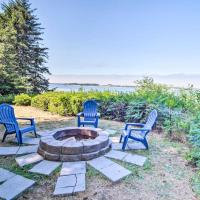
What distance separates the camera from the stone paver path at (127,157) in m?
4.13

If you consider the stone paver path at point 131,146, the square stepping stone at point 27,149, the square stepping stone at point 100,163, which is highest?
the stone paver path at point 131,146

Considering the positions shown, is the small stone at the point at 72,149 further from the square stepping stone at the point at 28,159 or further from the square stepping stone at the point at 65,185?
the square stepping stone at the point at 65,185

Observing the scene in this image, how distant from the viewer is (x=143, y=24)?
12.4 meters

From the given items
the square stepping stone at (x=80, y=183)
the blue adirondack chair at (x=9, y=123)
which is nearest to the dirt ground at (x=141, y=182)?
the square stepping stone at (x=80, y=183)

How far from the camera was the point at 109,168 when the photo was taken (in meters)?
3.77

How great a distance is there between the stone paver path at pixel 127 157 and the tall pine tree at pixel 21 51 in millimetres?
14219

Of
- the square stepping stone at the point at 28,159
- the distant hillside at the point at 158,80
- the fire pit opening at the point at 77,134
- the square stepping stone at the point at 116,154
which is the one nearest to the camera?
the square stepping stone at the point at 28,159

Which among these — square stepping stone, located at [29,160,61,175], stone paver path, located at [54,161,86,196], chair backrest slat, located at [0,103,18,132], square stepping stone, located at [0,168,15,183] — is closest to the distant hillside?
stone paver path, located at [54,161,86,196]

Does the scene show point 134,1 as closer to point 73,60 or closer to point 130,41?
point 130,41

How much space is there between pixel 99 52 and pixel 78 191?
15.9 m

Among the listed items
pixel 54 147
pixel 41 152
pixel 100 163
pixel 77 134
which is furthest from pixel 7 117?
pixel 100 163

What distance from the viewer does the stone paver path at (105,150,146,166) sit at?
162 inches

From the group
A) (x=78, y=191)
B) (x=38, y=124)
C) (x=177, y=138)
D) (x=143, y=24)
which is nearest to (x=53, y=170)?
(x=78, y=191)

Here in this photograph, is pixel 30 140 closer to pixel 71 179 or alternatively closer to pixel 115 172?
pixel 71 179
